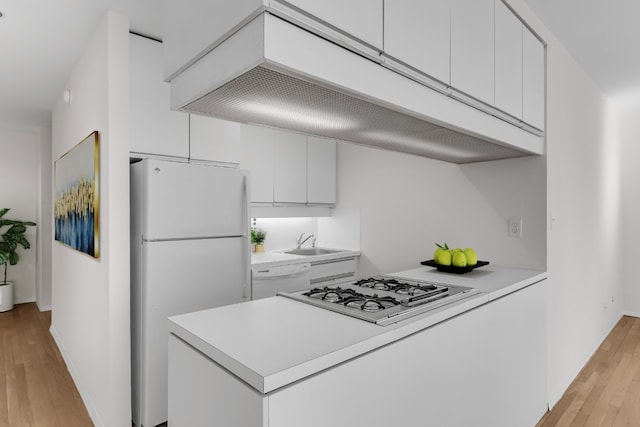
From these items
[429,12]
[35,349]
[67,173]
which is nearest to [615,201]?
[429,12]

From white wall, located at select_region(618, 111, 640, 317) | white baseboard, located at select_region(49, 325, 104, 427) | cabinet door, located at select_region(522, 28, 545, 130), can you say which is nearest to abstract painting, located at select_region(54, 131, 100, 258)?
white baseboard, located at select_region(49, 325, 104, 427)

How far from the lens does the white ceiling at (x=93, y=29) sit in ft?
7.12

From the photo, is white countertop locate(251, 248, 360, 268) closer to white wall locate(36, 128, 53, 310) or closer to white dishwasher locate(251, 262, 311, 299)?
white dishwasher locate(251, 262, 311, 299)

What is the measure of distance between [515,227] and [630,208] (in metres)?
3.37

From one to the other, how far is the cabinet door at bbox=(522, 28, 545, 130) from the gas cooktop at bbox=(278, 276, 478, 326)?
3.97 ft

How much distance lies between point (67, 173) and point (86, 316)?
4.11 feet

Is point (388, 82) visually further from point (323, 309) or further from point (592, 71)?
point (592, 71)

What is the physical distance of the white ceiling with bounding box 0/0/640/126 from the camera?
2170 mm

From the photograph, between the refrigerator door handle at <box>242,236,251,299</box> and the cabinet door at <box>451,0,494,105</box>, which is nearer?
the cabinet door at <box>451,0,494,105</box>

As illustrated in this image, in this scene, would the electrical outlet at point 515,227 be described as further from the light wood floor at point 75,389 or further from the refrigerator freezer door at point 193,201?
the refrigerator freezer door at point 193,201

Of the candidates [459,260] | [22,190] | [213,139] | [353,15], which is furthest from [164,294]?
[22,190]

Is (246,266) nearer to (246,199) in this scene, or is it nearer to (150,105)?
(246,199)

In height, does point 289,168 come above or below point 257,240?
above

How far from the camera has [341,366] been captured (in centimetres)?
103
